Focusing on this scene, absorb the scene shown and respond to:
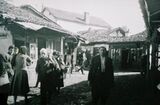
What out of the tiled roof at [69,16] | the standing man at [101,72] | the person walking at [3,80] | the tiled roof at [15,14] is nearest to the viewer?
the person walking at [3,80]

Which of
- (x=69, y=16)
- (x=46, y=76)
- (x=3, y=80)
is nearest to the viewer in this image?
(x=3, y=80)

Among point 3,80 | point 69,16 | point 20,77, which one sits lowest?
point 20,77

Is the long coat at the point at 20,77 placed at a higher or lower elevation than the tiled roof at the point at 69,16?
lower

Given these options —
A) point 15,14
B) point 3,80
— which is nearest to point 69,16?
point 15,14

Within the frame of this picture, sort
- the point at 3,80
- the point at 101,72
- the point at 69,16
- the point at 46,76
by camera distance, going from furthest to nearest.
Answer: the point at 69,16, the point at 46,76, the point at 101,72, the point at 3,80

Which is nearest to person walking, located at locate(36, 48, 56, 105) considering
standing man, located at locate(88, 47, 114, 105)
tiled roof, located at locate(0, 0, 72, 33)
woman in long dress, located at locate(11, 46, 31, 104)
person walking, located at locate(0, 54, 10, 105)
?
woman in long dress, located at locate(11, 46, 31, 104)

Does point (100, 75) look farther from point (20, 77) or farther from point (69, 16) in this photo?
point (69, 16)

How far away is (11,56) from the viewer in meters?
6.35

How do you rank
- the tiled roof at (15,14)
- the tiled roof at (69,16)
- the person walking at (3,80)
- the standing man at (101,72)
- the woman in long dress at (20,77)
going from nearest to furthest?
the person walking at (3,80), the standing man at (101,72), the woman in long dress at (20,77), the tiled roof at (15,14), the tiled roof at (69,16)

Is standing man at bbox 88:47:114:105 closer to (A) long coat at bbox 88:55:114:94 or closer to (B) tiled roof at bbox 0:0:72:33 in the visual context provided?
(A) long coat at bbox 88:55:114:94

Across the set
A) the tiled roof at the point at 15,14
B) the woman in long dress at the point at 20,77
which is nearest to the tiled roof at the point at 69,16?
the tiled roof at the point at 15,14

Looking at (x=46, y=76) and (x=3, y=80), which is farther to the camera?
(x=46, y=76)

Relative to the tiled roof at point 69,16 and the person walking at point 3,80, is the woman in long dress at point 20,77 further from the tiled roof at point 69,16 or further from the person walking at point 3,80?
the tiled roof at point 69,16

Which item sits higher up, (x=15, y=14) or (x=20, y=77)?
(x=15, y=14)
